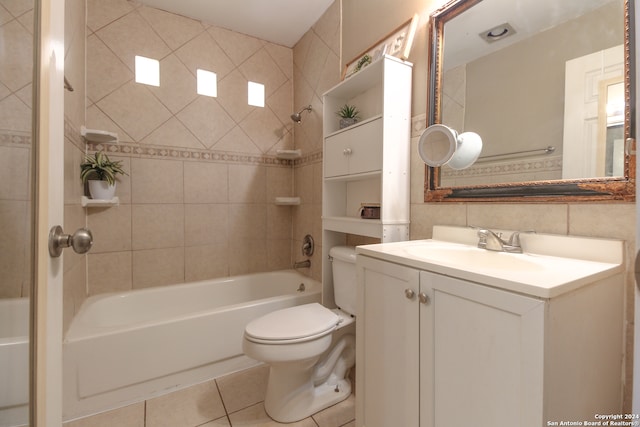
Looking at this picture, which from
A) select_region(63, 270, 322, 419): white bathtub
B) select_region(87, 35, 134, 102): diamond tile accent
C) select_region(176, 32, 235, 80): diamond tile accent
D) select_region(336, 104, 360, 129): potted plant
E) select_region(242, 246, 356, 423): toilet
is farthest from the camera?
select_region(176, 32, 235, 80): diamond tile accent

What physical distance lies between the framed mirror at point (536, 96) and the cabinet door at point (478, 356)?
1.76ft

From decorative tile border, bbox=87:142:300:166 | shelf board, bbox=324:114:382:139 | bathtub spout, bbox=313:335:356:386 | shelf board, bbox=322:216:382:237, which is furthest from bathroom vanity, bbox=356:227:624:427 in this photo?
decorative tile border, bbox=87:142:300:166

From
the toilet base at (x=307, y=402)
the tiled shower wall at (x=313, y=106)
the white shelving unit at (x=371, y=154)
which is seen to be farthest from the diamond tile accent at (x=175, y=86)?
the toilet base at (x=307, y=402)

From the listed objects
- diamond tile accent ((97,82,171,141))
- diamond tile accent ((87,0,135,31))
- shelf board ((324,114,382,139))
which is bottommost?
shelf board ((324,114,382,139))

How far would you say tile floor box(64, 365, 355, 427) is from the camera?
127 cm

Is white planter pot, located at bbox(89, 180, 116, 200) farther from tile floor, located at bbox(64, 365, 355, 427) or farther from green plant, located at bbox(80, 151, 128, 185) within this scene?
tile floor, located at bbox(64, 365, 355, 427)

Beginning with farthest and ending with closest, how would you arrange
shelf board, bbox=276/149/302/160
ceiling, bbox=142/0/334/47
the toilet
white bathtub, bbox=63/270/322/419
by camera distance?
1. shelf board, bbox=276/149/302/160
2. ceiling, bbox=142/0/334/47
3. white bathtub, bbox=63/270/322/419
4. the toilet

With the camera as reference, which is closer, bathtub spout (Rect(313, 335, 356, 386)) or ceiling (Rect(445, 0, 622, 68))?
ceiling (Rect(445, 0, 622, 68))

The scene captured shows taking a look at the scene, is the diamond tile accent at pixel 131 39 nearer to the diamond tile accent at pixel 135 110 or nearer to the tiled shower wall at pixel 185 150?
the tiled shower wall at pixel 185 150

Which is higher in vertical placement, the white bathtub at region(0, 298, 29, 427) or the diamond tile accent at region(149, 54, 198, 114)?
the diamond tile accent at region(149, 54, 198, 114)

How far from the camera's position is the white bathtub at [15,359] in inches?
20.4

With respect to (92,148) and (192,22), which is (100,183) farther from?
(192,22)

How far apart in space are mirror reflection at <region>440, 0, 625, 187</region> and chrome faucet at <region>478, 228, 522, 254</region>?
8.7 inches

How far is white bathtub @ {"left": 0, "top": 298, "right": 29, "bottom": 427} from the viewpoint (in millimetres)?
518
